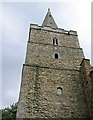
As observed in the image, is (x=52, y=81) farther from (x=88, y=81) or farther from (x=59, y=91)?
(x=88, y=81)

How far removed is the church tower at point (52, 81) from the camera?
8.09 m

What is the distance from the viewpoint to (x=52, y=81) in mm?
9680

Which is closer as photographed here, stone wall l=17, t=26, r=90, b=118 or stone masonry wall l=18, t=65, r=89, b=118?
stone masonry wall l=18, t=65, r=89, b=118

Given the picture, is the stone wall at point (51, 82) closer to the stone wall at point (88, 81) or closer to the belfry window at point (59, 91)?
the belfry window at point (59, 91)

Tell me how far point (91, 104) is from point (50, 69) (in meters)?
3.96

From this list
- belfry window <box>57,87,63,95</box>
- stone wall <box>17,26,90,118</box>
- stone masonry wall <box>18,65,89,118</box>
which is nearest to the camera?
stone masonry wall <box>18,65,89,118</box>

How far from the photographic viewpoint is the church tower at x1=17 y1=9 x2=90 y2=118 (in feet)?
26.5

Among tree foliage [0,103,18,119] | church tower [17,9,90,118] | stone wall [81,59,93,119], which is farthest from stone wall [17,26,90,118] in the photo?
Result: tree foliage [0,103,18,119]

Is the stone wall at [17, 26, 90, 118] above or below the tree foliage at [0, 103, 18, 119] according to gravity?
above

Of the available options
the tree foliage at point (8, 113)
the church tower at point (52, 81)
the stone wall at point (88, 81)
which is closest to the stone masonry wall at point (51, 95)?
the church tower at point (52, 81)

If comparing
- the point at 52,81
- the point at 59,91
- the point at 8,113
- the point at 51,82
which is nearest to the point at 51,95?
the point at 59,91

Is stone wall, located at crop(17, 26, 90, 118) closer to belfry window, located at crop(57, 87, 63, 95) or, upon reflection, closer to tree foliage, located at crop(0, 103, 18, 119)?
belfry window, located at crop(57, 87, 63, 95)

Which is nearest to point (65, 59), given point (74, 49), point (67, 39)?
point (74, 49)

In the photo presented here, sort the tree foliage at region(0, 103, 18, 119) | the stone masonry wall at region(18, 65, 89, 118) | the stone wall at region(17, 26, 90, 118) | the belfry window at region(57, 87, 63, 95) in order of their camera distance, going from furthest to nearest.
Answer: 1. the tree foliage at region(0, 103, 18, 119)
2. the belfry window at region(57, 87, 63, 95)
3. the stone wall at region(17, 26, 90, 118)
4. the stone masonry wall at region(18, 65, 89, 118)
